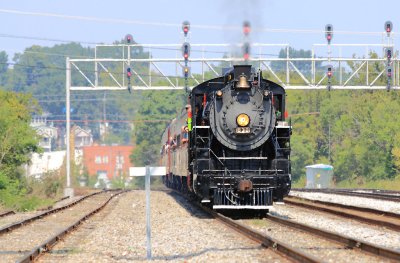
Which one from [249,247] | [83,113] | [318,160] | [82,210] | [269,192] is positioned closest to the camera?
[249,247]

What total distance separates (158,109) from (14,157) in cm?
7508

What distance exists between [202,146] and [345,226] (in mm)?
4525

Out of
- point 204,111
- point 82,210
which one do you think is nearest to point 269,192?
point 204,111

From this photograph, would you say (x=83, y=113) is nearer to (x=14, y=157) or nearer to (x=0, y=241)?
(x=14, y=157)

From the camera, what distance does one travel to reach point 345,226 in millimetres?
18922

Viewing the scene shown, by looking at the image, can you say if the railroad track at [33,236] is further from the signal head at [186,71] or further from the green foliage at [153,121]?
the green foliage at [153,121]

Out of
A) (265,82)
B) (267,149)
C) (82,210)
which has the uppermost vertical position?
(265,82)

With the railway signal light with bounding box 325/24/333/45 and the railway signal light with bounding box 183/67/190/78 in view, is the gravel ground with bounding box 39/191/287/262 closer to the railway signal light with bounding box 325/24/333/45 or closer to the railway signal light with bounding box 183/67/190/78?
the railway signal light with bounding box 183/67/190/78

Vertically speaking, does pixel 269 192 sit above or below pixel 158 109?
below

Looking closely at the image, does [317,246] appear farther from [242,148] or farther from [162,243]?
[242,148]

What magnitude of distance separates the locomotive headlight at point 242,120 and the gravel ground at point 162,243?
2464mm

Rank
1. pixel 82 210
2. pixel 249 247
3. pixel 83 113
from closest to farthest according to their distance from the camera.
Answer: pixel 249 247, pixel 82 210, pixel 83 113

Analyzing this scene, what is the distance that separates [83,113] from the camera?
198 meters

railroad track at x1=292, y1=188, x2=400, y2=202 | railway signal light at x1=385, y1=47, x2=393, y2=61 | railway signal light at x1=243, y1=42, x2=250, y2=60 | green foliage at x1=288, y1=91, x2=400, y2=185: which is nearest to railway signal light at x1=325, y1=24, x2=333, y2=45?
railway signal light at x1=385, y1=47, x2=393, y2=61
